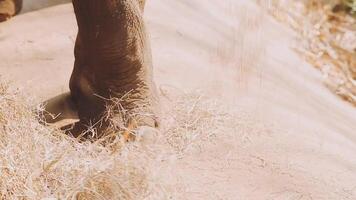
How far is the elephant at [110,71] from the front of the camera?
2.24m

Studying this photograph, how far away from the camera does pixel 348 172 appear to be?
2.43m

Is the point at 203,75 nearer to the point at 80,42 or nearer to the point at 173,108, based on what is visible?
the point at 173,108

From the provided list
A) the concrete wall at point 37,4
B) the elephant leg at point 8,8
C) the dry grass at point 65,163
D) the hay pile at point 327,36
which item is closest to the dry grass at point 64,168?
the dry grass at point 65,163

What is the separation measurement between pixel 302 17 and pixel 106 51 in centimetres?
270

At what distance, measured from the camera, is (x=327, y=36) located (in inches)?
181

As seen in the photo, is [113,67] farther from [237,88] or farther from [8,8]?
[8,8]

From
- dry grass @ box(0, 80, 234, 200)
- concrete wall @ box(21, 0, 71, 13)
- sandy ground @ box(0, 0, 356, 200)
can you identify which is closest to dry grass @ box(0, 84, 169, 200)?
dry grass @ box(0, 80, 234, 200)

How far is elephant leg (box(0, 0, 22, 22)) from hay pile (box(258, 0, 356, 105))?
→ 1.75m

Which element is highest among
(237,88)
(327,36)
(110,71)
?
(110,71)

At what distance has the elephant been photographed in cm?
224

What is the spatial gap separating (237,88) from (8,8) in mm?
1220

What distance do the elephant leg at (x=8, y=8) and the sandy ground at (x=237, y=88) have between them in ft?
0.17

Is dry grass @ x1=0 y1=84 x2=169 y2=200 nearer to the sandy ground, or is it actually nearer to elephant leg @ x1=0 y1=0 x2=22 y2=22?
the sandy ground

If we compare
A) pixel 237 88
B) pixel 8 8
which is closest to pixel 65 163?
pixel 237 88
